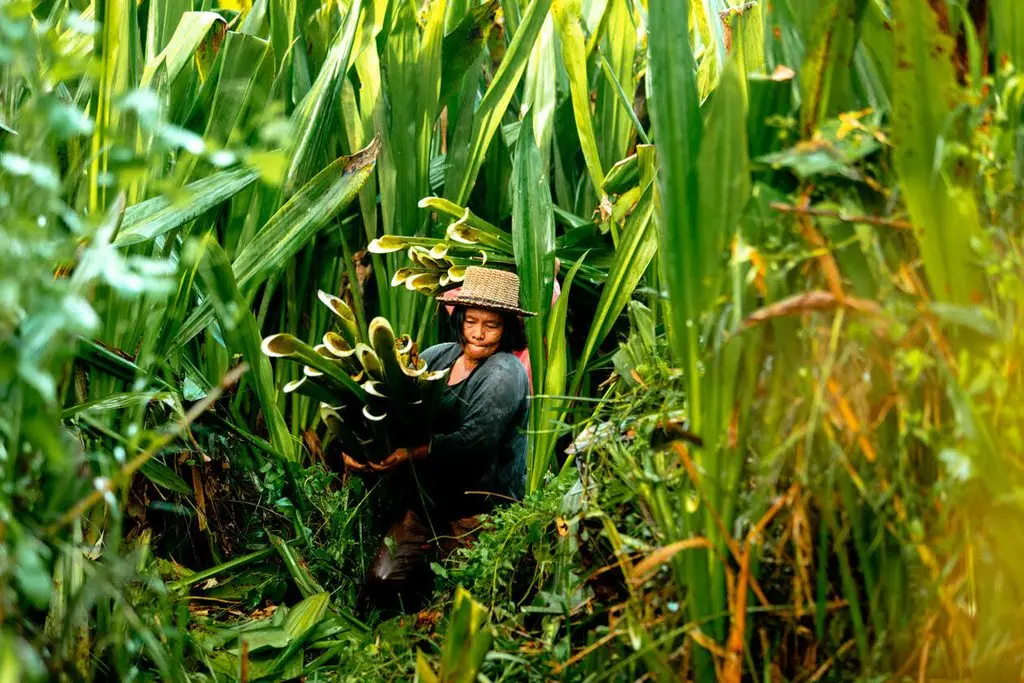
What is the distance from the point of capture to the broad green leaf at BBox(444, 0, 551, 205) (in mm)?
3076

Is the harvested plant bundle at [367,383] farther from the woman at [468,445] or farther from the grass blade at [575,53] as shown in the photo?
the grass blade at [575,53]

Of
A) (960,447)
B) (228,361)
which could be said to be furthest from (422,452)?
(960,447)

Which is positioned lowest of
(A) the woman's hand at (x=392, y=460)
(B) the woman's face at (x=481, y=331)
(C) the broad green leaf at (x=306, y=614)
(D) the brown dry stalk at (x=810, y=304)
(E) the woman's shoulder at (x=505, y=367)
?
(C) the broad green leaf at (x=306, y=614)

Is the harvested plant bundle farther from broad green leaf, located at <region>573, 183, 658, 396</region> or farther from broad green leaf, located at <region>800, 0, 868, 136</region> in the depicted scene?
broad green leaf, located at <region>800, 0, 868, 136</region>

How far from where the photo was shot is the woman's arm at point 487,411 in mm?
2561

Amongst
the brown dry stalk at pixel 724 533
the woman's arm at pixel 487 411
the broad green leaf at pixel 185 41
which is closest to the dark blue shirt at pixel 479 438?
the woman's arm at pixel 487 411

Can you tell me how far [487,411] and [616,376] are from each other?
1.66 feet

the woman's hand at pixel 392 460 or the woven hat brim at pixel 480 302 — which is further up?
the woven hat brim at pixel 480 302

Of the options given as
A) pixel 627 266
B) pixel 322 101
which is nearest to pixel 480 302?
pixel 627 266

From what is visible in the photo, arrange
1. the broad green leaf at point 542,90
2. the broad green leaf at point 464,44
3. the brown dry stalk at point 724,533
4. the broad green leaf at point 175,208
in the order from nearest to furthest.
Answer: the brown dry stalk at point 724,533 → the broad green leaf at point 175,208 → the broad green leaf at point 542,90 → the broad green leaf at point 464,44

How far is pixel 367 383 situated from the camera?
218 cm

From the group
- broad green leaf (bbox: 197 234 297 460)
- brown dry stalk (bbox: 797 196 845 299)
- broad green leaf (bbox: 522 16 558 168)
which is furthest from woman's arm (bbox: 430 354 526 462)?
brown dry stalk (bbox: 797 196 845 299)

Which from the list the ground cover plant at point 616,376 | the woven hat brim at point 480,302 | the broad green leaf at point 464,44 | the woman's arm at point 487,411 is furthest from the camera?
the broad green leaf at point 464,44

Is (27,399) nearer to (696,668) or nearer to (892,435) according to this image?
(696,668)
